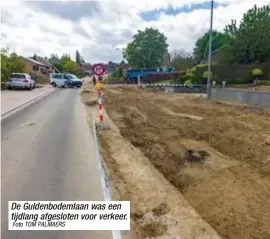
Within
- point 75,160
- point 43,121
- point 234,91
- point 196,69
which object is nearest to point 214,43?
point 196,69

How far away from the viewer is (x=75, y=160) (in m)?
7.32

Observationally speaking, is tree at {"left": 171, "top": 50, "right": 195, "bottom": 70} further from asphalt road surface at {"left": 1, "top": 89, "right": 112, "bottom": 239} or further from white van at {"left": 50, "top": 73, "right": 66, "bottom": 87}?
asphalt road surface at {"left": 1, "top": 89, "right": 112, "bottom": 239}

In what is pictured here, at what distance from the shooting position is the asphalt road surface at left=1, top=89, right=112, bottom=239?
16.8ft

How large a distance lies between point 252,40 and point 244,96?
24.6 metres

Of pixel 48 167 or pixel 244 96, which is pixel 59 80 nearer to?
pixel 244 96

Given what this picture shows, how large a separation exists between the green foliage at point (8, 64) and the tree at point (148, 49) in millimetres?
36766

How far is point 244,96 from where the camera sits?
18422 millimetres

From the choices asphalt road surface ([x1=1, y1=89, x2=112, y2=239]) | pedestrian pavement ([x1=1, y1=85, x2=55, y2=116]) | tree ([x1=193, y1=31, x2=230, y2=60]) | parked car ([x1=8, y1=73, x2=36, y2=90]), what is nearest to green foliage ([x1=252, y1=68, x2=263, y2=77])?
pedestrian pavement ([x1=1, y1=85, x2=55, y2=116])

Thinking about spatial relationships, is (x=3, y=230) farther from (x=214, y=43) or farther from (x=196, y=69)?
(x=214, y=43)

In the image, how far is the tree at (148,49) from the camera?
75.3 m

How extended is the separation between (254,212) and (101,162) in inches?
137

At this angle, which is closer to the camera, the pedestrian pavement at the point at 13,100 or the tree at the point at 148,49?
the pedestrian pavement at the point at 13,100
